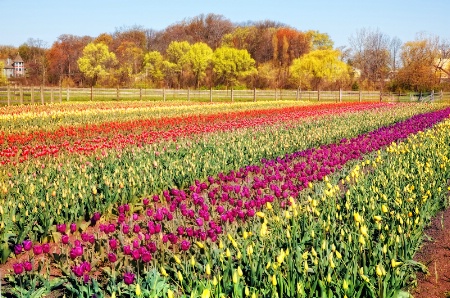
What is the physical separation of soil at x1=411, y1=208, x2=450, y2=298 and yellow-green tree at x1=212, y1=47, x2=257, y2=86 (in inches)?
2215

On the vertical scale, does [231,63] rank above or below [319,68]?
above

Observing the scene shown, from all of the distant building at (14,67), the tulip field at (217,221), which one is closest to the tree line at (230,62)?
the distant building at (14,67)

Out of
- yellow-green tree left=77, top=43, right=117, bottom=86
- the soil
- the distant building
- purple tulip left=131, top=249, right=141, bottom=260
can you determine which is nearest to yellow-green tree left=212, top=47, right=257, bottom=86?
yellow-green tree left=77, top=43, right=117, bottom=86

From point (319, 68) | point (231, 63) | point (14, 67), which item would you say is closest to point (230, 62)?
point (231, 63)

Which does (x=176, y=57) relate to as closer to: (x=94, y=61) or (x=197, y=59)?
(x=197, y=59)

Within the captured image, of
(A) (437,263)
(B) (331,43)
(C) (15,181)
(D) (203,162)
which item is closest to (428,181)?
(A) (437,263)

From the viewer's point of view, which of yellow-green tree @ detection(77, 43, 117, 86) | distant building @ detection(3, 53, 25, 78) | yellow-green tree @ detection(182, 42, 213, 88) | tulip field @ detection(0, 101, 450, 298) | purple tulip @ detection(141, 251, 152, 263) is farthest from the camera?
Answer: distant building @ detection(3, 53, 25, 78)

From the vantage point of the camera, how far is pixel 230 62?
60562mm

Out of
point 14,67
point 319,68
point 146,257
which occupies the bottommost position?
point 146,257

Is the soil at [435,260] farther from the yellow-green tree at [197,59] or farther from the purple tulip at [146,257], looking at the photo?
the yellow-green tree at [197,59]

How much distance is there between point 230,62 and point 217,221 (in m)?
56.3

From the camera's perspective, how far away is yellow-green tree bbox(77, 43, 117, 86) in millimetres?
57000

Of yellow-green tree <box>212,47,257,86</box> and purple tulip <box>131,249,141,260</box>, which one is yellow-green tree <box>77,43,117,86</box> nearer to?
yellow-green tree <box>212,47,257,86</box>

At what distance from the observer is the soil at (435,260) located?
4012 millimetres
